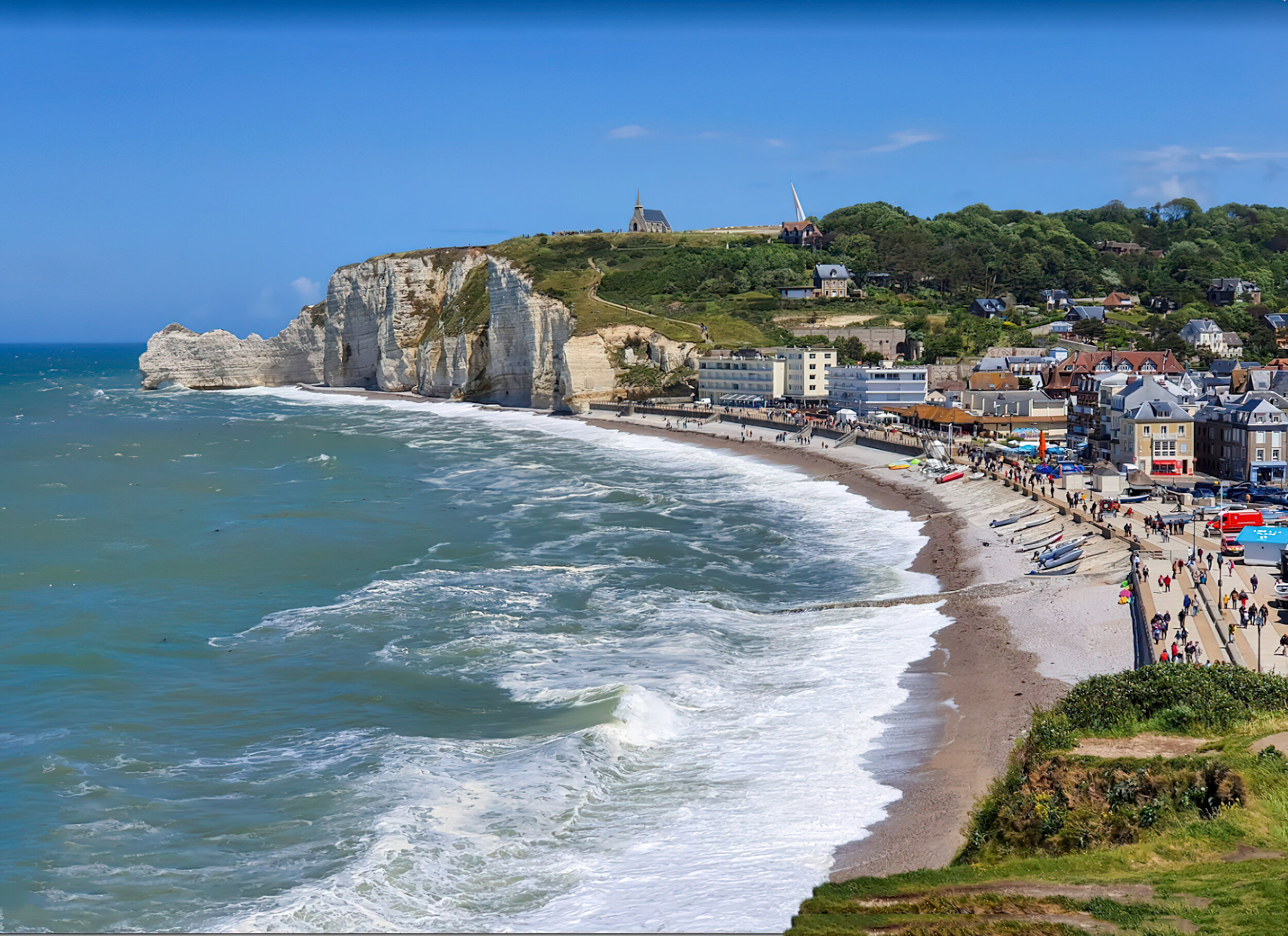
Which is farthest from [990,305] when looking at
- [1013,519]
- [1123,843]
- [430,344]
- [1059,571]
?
[1123,843]

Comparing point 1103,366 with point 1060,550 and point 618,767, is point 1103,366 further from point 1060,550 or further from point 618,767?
point 618,767

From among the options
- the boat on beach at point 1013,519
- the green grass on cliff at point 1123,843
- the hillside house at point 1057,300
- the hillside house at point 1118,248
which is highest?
the hillside house at point 1118,248

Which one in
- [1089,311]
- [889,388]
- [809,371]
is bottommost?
[889,388]

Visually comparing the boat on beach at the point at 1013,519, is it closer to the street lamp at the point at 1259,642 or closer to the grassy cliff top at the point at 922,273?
the street lamp at the point at 1259,642

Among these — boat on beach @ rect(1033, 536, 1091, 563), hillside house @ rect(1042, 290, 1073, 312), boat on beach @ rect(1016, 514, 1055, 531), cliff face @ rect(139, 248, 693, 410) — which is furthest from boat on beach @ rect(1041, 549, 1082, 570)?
hillside house @ rect(1042, 290, 1073, 312)

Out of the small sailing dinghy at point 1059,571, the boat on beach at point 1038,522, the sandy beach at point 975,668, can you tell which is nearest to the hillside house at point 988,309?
the sandy beach at point 975,668

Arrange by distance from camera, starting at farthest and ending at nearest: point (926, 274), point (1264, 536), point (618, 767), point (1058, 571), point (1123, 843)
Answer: point (926, 274) → point (1058, 571) → point (1264, 536) → point (618, 767) → point (1123, 843)
